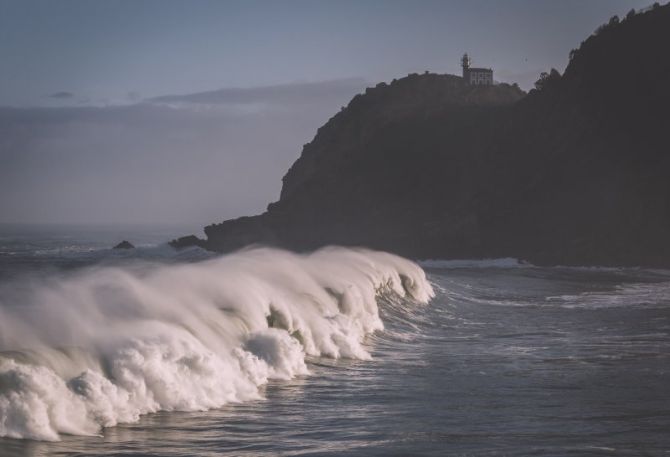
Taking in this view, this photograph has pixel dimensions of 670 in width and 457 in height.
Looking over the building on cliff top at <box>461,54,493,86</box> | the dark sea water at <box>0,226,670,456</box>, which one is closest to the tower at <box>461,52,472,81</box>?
the building on cliff top at <box>461,54,493,86</box>

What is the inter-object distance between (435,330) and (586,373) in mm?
8312

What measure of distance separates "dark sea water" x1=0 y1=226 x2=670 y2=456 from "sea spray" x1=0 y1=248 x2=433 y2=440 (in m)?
0.23

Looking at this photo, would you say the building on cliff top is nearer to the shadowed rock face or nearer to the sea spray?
the shadowed rock face

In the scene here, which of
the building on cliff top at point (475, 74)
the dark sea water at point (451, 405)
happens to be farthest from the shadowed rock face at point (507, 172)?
→ the dark sea water at point (451, 405)

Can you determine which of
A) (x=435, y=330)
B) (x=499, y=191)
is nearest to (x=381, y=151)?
(x=499, y=191)

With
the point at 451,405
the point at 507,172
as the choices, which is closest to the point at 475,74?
the point at 507,172

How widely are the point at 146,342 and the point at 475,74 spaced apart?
11560 cm

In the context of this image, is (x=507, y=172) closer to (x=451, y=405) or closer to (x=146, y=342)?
(x=451, y=405)

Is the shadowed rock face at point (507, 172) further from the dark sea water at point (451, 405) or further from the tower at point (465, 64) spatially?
the dark sea water at point (451, 405)

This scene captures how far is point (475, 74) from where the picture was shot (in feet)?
407

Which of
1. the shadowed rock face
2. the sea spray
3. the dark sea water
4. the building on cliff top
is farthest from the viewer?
the building on cliff top

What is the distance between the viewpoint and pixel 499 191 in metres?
91.1

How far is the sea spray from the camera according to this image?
9.28 m

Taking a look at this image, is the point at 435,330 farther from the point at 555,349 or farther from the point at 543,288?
the point at 543,288
